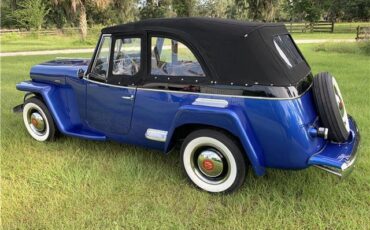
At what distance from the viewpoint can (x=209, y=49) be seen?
3.71m

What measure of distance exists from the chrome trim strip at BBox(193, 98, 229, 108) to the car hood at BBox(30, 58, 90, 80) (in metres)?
1.91

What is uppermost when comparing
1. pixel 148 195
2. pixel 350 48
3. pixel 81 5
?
pixel 81 5

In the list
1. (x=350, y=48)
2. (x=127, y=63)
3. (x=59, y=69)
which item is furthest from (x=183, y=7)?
(x=127, y=63)

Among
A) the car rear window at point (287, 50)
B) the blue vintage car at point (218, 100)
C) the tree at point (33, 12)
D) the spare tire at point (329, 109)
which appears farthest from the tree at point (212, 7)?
the spare tire at point (329, 109)

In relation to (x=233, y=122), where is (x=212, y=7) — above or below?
above

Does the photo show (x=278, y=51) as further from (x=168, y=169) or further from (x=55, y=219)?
(x=55, y=219)

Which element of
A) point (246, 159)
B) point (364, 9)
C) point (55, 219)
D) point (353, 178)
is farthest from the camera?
point (364, 9)

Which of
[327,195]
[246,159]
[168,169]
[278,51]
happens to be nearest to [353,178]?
[327,195]

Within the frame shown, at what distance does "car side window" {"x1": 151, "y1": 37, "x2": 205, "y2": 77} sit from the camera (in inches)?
149

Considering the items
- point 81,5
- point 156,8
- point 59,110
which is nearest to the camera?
point 59,110

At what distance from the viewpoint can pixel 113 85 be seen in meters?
4.31

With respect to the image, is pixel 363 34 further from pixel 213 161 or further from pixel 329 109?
pixel 213 161

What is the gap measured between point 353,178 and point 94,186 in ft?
8.55

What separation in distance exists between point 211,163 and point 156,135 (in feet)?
2.19
